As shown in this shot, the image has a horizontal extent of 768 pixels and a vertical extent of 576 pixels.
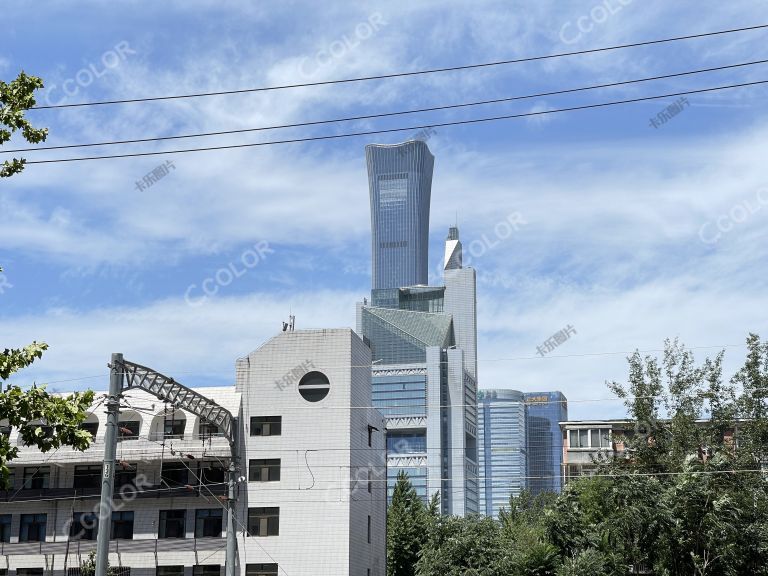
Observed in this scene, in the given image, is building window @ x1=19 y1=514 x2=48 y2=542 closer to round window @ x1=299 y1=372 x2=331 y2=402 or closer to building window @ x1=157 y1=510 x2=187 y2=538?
building window @ x1=157 y1=510 x2=187 y2=538

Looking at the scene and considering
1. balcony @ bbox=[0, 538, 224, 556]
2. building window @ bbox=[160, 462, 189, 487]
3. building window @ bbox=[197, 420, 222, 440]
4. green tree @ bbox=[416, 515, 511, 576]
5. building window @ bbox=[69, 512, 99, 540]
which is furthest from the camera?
building window @ bbox=[69, 512, 99, 540]

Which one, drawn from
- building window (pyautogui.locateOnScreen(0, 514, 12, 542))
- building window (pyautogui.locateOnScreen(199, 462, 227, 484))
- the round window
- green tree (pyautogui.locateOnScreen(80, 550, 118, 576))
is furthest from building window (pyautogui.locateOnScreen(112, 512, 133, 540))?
the round window

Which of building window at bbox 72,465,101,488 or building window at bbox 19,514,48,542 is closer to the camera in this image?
building window at bbox 19,514,48,542

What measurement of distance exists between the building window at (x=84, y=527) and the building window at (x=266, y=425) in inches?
505

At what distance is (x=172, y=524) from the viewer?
64062 mm

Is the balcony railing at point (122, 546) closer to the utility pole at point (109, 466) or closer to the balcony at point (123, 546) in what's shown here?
the balcony at point (123, 546)

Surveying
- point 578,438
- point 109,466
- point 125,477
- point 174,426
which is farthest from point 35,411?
point 578,438

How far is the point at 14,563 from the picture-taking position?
65.4 metres

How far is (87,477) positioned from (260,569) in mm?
14716

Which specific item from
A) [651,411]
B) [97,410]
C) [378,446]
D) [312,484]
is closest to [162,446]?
[97,410]

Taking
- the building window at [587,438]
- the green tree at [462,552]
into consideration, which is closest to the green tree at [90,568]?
the green tree at [462,552]

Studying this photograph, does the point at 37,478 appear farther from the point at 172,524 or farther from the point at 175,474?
the point at 172,524

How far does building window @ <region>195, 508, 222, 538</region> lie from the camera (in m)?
63.4

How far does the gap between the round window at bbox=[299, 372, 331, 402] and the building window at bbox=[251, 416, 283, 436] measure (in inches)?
92.4
